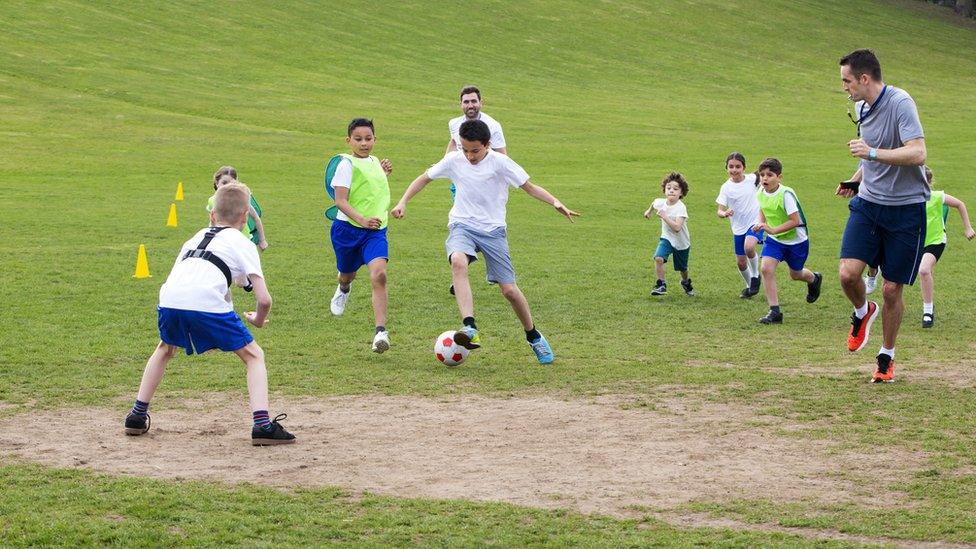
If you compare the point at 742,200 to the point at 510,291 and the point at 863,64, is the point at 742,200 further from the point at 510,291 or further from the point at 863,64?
the point at 863,64

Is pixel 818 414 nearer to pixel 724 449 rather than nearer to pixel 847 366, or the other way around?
pixel 724 449

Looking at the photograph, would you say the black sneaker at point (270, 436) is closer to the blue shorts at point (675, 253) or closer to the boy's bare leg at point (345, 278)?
the boy's bare leg at point (345, 278)

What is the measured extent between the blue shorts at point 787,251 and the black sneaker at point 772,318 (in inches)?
28.4

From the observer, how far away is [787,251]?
13.0 metres

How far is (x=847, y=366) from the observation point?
9.85m

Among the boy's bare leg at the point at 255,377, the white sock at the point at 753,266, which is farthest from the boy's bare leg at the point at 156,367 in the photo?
the white sock at the point at 753,266

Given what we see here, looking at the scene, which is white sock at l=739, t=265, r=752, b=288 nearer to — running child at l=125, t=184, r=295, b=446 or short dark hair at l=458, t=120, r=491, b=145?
short dark hair at l=458, t=120, r=491, b=145

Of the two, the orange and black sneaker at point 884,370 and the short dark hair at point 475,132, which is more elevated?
the short dark hair at point 475,132

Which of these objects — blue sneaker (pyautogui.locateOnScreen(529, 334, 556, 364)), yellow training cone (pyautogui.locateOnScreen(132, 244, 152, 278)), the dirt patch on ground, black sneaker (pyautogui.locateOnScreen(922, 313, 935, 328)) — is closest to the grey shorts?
blue sneaker (pyautogui.locateOnScreen(529, 334, 556, 364))

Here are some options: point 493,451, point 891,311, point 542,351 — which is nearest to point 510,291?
point 542,351

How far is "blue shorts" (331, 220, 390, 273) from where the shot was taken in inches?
433

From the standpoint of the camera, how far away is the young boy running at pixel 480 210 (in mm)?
10180

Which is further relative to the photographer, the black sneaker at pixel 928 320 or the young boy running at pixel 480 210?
the black sneaker at pixel 928 320

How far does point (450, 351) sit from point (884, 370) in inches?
128
